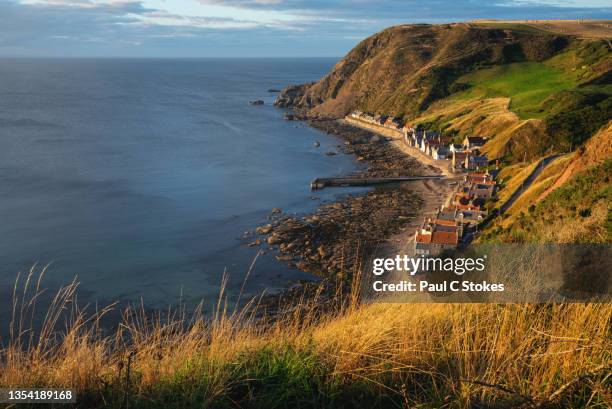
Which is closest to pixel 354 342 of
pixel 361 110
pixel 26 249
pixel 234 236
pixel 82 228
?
pixel 234 236

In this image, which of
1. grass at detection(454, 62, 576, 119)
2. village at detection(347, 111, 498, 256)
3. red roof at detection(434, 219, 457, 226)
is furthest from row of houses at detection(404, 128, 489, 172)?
red roof at detection(434, 219, 457, 226)

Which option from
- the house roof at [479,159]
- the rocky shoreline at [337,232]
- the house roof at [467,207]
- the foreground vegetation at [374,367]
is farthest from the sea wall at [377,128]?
the foreground vegetation at [374,367]

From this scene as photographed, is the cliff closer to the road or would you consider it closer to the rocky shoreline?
the road

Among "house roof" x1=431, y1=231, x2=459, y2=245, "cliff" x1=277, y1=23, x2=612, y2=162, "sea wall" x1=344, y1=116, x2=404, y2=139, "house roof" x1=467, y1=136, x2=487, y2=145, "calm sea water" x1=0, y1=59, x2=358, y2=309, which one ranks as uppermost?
"cliff" x1=277, y1=23, x2=612, y2=162

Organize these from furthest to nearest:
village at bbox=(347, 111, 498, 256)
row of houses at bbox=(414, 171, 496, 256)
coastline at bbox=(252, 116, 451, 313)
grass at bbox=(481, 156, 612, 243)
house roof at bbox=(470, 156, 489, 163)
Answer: house roof at bbox=(470, 156, 489, 163) → village at bbox=(347, 111, 498, 256) → row of houses at bbox=(414, 171, 496, 256) → coastline at bbox=(252, 116, 451, 313) → grass at bbox=(481, 156, 612, 243)

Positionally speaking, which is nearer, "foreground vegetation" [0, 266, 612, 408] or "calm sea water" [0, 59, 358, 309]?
"foreground vegetation" [0, 266, 612, 408]

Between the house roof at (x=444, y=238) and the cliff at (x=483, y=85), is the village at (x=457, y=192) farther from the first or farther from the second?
the cliff at (x=483, y=85)

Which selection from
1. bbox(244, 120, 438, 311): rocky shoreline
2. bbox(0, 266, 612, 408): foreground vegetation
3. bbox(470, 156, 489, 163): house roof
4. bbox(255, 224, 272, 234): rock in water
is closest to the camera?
bbox(0, 266, 612, 408): foreground vegetation
